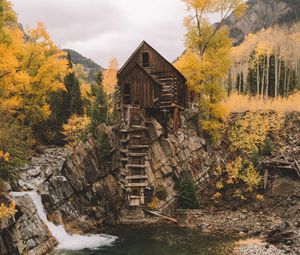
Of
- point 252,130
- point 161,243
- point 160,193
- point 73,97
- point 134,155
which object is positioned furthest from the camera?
point 73,97

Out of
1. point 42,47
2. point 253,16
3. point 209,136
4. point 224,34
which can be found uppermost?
point 253,16

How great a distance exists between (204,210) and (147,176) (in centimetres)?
588

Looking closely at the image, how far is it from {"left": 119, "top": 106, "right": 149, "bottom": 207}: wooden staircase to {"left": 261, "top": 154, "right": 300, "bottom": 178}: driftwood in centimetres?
1148

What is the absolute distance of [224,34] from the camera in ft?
121

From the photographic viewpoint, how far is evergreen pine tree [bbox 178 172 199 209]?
31.3 metres

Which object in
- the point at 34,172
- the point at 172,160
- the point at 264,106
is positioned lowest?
the point at 34,172

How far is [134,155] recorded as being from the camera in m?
31.5

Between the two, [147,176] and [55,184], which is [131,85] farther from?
[55,184]

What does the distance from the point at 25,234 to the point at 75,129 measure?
17005mm

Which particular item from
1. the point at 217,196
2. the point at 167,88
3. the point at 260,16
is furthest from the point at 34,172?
the point at 260,16

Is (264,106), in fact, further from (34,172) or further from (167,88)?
(34,172)

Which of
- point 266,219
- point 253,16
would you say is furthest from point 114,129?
point 253,16

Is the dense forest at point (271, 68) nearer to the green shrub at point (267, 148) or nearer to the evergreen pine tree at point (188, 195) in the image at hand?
the green shrub at point (267, 148)

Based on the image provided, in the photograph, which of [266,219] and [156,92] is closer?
[266,219]
